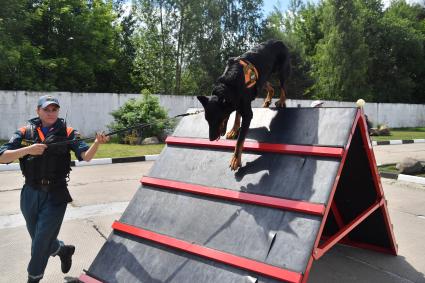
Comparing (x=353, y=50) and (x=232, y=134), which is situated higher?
(x=353, y=50)

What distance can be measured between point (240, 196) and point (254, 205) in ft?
0.46

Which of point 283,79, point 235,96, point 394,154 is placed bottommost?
point 394,154

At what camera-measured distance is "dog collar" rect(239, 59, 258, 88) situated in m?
3.26

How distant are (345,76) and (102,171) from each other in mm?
27849

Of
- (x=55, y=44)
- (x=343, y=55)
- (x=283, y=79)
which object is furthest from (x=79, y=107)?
(x=343, y=55)

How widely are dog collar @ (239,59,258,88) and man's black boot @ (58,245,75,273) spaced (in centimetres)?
209

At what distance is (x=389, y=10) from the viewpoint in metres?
42.2

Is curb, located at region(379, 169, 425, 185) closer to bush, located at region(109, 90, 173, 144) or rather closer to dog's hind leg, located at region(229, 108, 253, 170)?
dog's hind leg, located at region(229, 108, 253, 170)

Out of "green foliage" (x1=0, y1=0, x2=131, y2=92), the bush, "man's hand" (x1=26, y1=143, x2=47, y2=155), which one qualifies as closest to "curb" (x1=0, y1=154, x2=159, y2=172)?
the bush

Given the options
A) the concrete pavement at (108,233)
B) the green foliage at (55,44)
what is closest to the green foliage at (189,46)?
the green foliage at (55,44)

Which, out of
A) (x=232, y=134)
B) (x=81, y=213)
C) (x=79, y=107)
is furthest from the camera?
(x=79, y=107)

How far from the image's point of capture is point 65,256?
10.9ft

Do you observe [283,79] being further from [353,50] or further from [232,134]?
[353,50]

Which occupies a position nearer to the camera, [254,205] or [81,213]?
[254,205]
